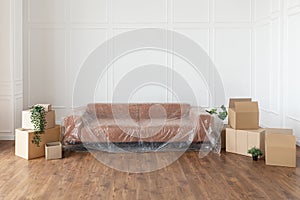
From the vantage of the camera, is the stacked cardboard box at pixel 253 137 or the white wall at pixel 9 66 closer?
the stacked cardboard box at pixel 253 137

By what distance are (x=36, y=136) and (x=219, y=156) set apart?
96.4 inches

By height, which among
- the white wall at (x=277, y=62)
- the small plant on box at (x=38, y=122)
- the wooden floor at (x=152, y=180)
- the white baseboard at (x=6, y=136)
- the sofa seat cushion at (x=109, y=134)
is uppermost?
the white wall at (x=277, y=62)

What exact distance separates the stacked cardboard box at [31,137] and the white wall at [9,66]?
1218 millimetres

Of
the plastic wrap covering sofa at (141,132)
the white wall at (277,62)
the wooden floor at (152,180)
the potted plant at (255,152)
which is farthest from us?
the white wall at (277,62)

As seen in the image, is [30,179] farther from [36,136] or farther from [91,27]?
[91,27]

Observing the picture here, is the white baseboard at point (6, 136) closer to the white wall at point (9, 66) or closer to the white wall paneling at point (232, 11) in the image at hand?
the white wall at point (9, 66)

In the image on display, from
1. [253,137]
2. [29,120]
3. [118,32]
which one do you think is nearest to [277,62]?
[253,137]

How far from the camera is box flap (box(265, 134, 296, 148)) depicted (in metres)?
4.50

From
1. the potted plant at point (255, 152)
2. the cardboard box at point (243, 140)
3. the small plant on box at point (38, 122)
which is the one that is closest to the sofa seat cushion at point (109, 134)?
the small plant on box at point (38, 122)

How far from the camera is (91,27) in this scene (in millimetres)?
7113

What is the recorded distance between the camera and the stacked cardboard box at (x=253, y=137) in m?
4.55

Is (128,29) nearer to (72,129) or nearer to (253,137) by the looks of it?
(72,129)

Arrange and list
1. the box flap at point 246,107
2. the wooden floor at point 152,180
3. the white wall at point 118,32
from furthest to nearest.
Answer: the white wall at point 118,32 → the box flap at point 246,107 → the wooden floor at point 152,180

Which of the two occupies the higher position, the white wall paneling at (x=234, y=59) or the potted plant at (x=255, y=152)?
the white wall paneling at (x=234, y=59)
